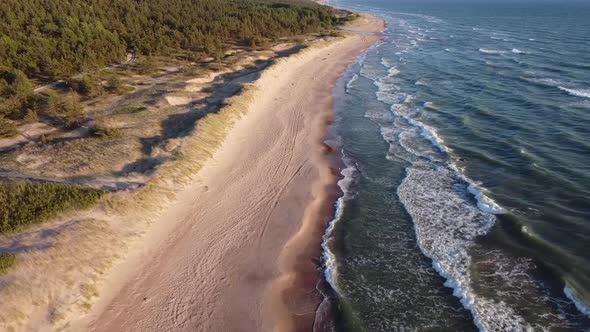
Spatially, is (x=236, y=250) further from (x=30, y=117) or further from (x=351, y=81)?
(x=351, y=81)

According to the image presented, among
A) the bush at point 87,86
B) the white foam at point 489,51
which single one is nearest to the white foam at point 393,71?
the white foam at point 489,51

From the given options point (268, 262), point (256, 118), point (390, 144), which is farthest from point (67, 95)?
point (390, 144)

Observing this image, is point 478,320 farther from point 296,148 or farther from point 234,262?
point 296,148

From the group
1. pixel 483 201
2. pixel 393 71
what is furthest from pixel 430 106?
pixel 483 201

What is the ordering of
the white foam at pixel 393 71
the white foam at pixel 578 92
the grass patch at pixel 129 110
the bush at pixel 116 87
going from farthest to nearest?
the white foam at pixel 393 71, the white foam at pixel 578 92, the bush at pixel 116 87, the grass patch at pixel 129 110

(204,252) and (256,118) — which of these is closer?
(204,252)

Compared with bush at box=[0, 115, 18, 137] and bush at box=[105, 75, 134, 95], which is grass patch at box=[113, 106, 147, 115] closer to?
bush at box=[105, 75, 134, 95]

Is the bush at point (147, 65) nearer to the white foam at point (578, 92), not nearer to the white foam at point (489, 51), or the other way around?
the white foam at point (578, 92)
